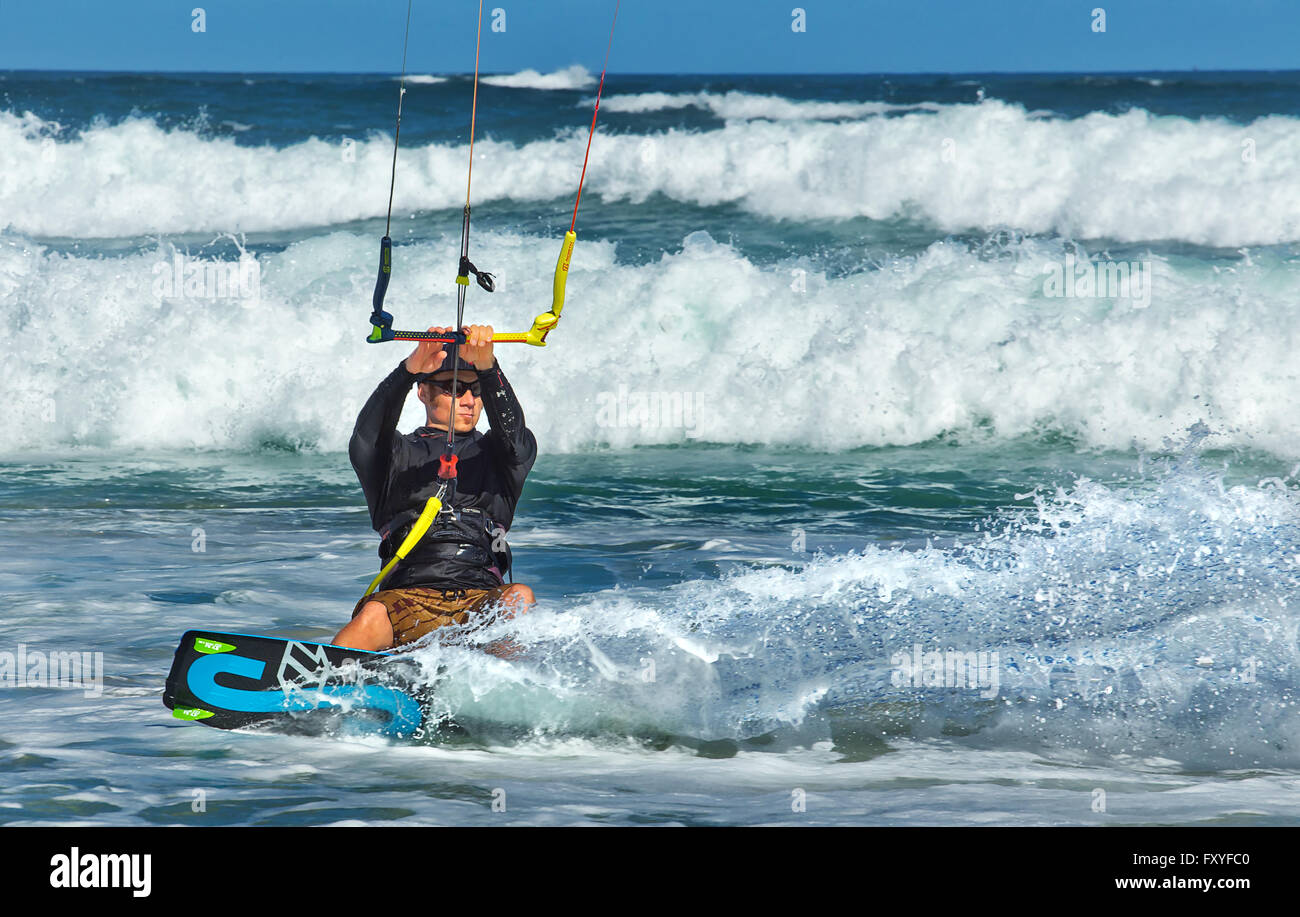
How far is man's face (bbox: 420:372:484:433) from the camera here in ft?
18.2

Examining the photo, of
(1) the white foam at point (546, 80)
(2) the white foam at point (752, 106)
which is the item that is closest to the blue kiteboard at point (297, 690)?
(2) the white foam at point (752, 106)

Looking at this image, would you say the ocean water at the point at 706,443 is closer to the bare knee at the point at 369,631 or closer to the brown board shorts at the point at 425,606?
the brown board shorts at the point at 425,606

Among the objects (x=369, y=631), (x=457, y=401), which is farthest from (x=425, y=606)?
(x=457, y=401)

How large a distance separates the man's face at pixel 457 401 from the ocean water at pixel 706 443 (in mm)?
837

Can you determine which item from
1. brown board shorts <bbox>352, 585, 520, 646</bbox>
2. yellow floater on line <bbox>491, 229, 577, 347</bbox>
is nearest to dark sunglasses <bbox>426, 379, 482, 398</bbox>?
yellow floater on line <bbox>491, 229, 577, 347</bbox>

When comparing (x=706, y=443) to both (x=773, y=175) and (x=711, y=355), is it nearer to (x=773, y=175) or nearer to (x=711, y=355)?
(x=711, y=355)

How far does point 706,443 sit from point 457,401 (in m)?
6.98

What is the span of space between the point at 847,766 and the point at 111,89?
27.0 meters

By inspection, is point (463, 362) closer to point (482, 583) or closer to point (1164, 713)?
point (482, 583)

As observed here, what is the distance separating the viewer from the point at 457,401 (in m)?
5.53

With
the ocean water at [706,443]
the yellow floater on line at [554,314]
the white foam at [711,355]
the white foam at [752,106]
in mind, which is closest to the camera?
the ocean water at [706,443]

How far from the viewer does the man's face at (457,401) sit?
5.54 m

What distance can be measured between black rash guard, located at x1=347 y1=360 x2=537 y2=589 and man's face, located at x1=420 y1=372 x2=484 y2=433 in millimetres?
70

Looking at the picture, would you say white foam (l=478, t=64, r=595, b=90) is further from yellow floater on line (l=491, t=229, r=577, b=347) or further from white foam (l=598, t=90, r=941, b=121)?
yellow floater on line (l=491, t=229, r=577, b=347)
